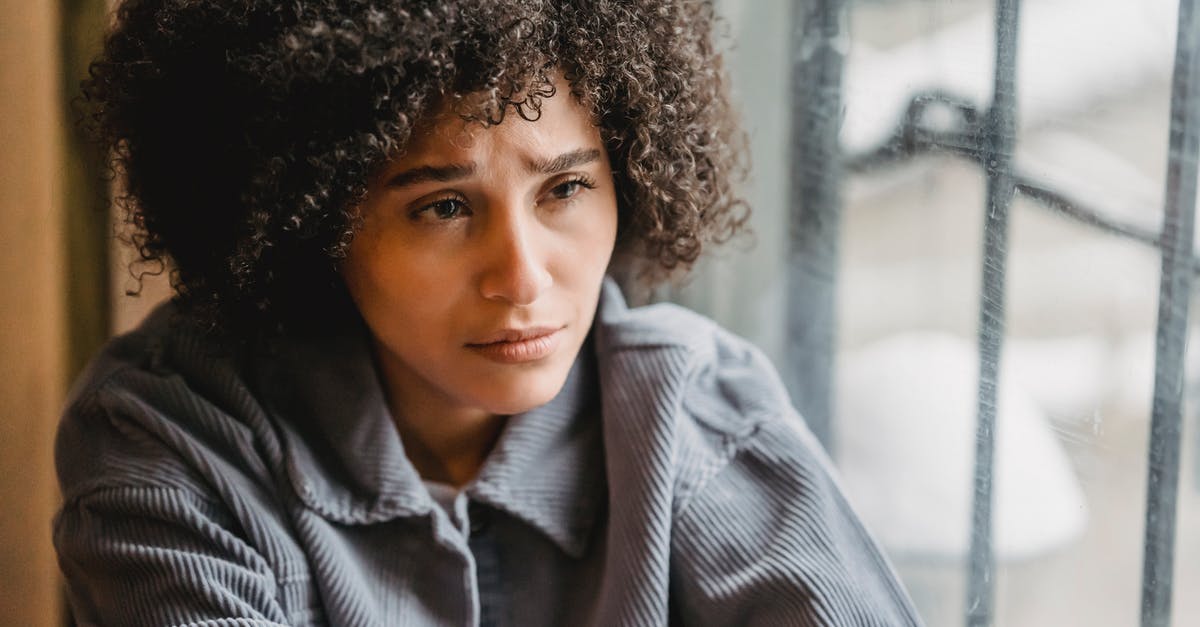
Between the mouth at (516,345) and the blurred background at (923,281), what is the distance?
1.33 feet

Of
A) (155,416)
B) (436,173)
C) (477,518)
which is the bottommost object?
(477,518)

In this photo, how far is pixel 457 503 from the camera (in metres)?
1.10

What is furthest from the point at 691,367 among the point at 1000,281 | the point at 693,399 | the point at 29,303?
the point at 29,303

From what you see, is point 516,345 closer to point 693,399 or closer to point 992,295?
point 693,399

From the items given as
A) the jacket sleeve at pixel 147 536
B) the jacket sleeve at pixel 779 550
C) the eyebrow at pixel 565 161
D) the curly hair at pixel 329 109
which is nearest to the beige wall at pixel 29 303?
the curly hair at pixel 329 109

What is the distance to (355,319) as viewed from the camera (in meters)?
1.17

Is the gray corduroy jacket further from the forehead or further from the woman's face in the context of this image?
the forehead

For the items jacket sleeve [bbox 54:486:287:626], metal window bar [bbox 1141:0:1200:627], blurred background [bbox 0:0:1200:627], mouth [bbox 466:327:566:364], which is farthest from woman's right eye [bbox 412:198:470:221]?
metal window bar [bbox 1141:0:1200:627]

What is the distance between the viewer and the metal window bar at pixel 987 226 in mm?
871

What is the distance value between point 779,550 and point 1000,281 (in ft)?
1.00

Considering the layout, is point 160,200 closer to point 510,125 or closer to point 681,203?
point 510,125

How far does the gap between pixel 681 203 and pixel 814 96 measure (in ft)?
0.97

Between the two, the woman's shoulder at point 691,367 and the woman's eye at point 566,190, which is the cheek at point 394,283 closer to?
the woman's eye at point 566,190

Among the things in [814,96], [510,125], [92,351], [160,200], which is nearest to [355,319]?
[160,200]
